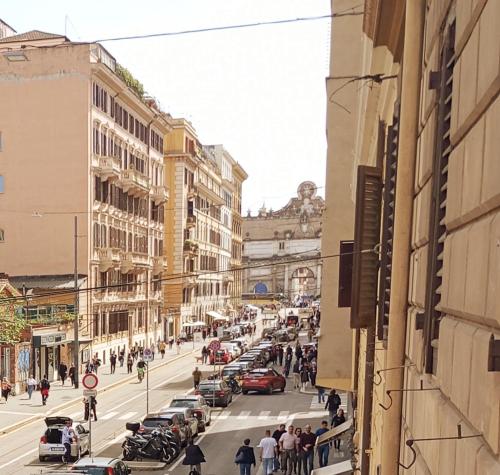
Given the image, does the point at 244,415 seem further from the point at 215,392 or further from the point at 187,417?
the point at 187,417

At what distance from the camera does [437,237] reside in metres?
3.67

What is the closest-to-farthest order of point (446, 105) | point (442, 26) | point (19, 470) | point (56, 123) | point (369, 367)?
point (446, 105)
point (442, 26)
point (369, 367)
point (19, 470)
point (56, 123)

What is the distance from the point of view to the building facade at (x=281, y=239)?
129125 millimetres

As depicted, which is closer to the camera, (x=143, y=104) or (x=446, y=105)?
(x=446, y=105)

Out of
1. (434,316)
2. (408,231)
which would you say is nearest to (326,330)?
(408,231)

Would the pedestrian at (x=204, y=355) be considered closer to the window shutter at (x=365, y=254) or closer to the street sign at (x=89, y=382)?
the street sign at (x=89, y=382)

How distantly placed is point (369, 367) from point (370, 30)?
384cm

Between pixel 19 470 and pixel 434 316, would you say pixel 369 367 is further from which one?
pixel 19 470

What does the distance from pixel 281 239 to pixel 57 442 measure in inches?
4374

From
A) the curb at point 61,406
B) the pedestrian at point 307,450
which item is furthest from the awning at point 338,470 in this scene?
the curb at point 61,406

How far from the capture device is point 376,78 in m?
7.34

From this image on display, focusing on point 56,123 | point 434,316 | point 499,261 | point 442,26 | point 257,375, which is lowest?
point 257,375

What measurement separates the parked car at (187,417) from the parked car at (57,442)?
279 cm

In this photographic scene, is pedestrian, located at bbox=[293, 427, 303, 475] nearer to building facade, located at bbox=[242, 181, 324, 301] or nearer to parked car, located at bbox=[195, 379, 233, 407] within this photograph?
parked car, located at bbox=[195, 379, 233, 407]
